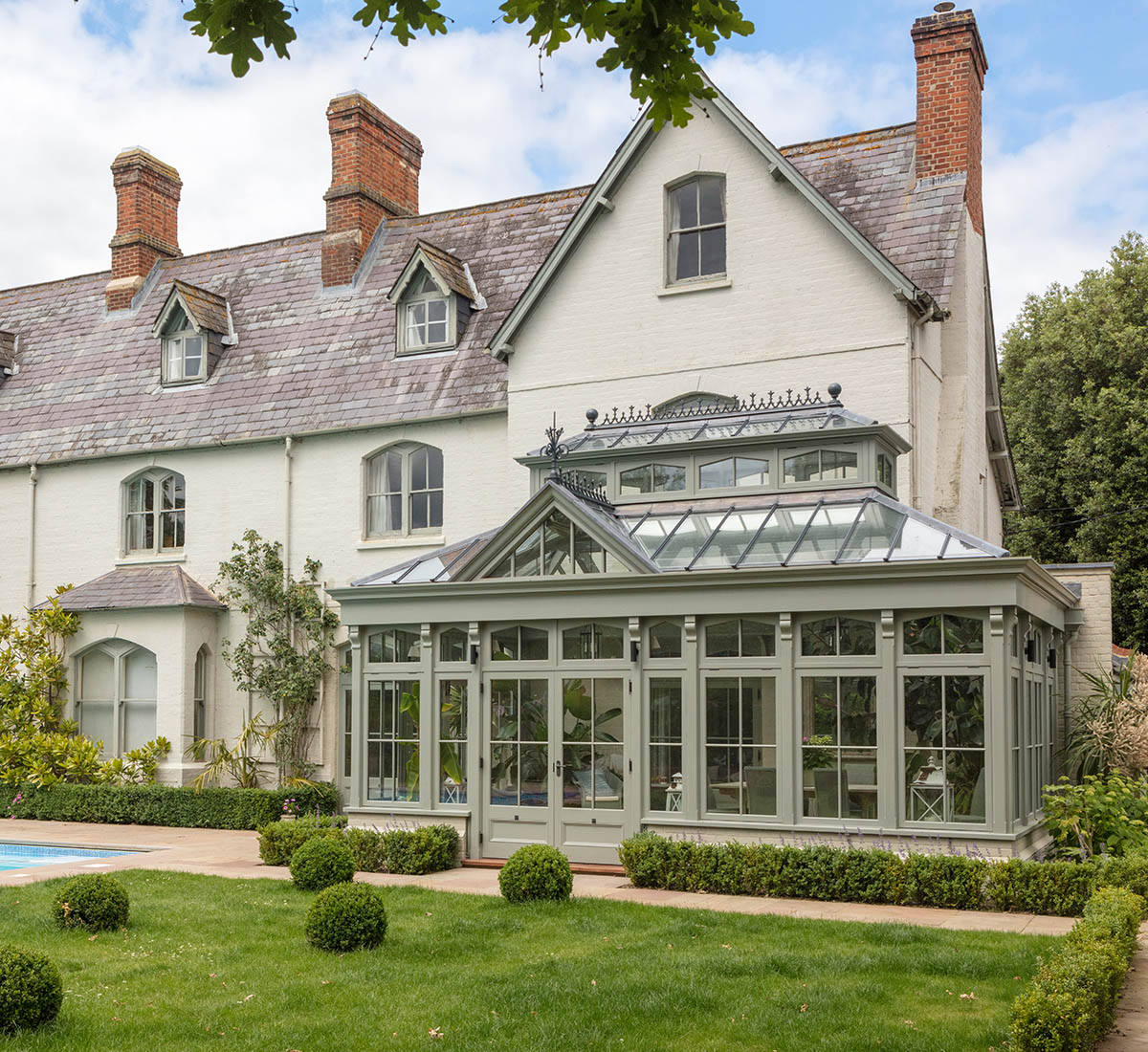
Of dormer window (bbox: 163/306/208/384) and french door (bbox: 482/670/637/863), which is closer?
french door (bbox: 482/670/637/863)

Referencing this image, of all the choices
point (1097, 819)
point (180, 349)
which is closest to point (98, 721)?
point (180, 349)

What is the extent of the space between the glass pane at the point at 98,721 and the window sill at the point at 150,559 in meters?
2.52

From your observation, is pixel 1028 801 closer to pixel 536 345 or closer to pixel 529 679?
pixel 529 679

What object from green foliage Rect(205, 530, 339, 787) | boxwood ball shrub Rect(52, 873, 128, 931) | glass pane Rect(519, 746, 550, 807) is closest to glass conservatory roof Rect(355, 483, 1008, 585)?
glass pane Rect(519, 746, 550, 807)

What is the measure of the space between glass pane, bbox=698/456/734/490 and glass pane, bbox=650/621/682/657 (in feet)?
8.00

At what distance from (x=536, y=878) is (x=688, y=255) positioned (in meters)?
10.2

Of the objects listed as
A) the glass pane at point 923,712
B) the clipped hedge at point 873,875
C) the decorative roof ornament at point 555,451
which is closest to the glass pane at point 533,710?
the clipped hedge at point 873,875

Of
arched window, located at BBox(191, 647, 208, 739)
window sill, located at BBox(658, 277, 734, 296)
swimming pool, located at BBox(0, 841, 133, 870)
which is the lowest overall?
swimming pool, located at BBox(0, 841, 133, 870)

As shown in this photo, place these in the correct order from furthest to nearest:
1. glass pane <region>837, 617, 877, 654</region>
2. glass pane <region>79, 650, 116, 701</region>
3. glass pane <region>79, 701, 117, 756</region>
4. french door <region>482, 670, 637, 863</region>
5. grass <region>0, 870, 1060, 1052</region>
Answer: glass pane <region>79, 650, 116, 701</region> → glass pane <region>79, 701, 117, 756</region> → french door <region>482, 670, 637, 863</region> → glass pane <region>837, 617, 877, 654</region> → grass <region>0, 870, 1060, 1052</region>

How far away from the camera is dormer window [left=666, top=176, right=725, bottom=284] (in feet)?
61.7

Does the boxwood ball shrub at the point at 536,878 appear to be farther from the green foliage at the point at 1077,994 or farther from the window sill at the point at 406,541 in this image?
the window sill at the point at 406,541

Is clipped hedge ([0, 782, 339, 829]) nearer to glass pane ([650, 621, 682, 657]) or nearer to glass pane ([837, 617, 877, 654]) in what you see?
glass pane ([650, 621, 682, 657])

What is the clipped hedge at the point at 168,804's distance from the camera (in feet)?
65.3

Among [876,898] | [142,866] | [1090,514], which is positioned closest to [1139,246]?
[1090,514]
